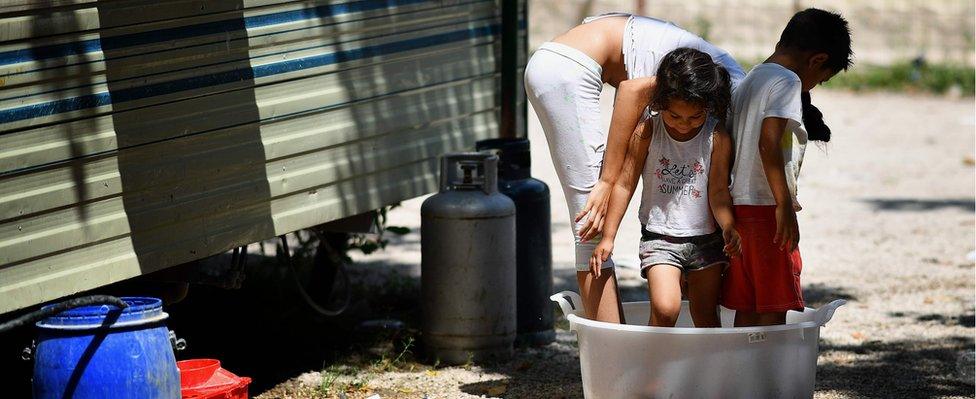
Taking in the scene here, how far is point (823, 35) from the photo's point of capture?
397 cm

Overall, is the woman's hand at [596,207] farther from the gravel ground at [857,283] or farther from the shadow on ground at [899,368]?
the shadow on ground at [899,368]

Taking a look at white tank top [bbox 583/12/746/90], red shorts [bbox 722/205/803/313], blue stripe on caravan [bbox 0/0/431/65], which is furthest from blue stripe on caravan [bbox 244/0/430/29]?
red shorts [bbox 722/205/803/313]

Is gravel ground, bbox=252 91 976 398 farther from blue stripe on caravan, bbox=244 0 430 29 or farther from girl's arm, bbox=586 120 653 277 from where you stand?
blue stripe on caravan, bbox=244 0 430 29

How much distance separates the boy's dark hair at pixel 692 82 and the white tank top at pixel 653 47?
0.59 ft

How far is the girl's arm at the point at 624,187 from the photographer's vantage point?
4.01 meters

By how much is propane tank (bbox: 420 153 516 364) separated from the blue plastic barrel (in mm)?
1709

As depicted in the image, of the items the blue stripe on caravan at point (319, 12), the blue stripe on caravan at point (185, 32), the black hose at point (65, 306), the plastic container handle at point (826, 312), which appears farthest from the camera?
the blue stripe on caravan at point (319, 12)

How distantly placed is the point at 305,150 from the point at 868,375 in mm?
2543

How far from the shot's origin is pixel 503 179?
219 inches

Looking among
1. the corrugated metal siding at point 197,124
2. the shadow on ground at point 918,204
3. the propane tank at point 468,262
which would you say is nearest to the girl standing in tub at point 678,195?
the propane tank at point 468,262

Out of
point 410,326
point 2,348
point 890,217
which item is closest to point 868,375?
point 410,326

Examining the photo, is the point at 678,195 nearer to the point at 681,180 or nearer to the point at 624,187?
the point at 681,180

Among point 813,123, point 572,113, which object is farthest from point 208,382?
point 813,123

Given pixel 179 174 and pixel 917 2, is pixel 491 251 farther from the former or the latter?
pixel 917 2
